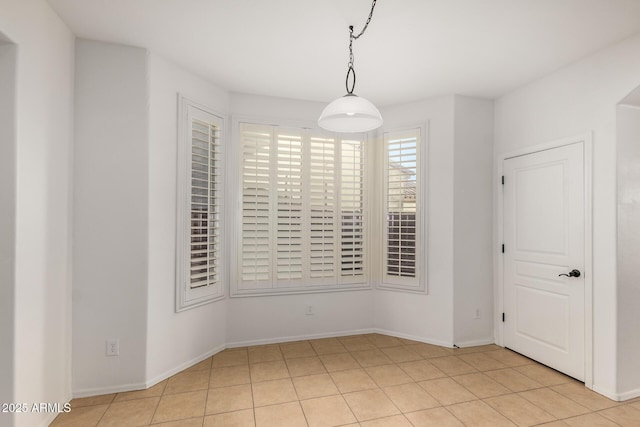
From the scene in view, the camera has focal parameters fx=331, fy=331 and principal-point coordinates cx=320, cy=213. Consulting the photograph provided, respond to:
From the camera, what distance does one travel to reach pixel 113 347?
2.67 metres

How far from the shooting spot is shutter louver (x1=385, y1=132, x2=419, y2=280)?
3916mm

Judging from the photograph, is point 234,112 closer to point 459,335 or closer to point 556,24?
point 556,24

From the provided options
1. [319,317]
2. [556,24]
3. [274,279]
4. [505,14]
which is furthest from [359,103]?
[319,317]

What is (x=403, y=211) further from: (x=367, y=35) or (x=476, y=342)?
(x=367, y=35)

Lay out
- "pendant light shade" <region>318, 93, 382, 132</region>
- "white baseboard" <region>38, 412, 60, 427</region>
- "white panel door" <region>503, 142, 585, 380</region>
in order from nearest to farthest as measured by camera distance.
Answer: "pendant light shade" <region>318, 93, 382, 132</region> < "white baseboard" <region>38, 412, 60, 427</region> < "white panel door" <region>503, 142, 585, 380</region>

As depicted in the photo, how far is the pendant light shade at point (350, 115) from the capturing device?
2000 mm

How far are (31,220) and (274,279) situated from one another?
2268 mm

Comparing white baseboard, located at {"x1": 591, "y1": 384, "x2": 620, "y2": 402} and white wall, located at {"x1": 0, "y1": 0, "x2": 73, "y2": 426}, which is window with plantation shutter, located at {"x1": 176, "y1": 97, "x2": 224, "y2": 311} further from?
white baseboard, located at {"x1": 591, "y1": 384, "x2": 620, "y2": 402}

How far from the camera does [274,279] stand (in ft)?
12.5

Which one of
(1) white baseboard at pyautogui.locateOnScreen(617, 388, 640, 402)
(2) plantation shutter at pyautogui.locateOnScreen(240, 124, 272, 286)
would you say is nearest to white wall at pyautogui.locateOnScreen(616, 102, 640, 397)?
(1) white baseboard at pyautogui.locateOnScreen(617, 388, 640, 402)

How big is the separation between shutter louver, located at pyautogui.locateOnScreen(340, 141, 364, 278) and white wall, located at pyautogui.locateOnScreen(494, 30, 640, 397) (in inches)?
80.2

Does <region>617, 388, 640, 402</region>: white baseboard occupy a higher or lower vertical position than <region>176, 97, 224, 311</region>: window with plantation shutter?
lower

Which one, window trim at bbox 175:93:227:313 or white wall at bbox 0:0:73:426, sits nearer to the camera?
white wall at bbox 0:0:73:426

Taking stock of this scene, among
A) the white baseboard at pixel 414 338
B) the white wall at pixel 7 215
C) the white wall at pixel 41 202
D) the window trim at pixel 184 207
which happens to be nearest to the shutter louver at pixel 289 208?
the window trim at pixel 184 207
